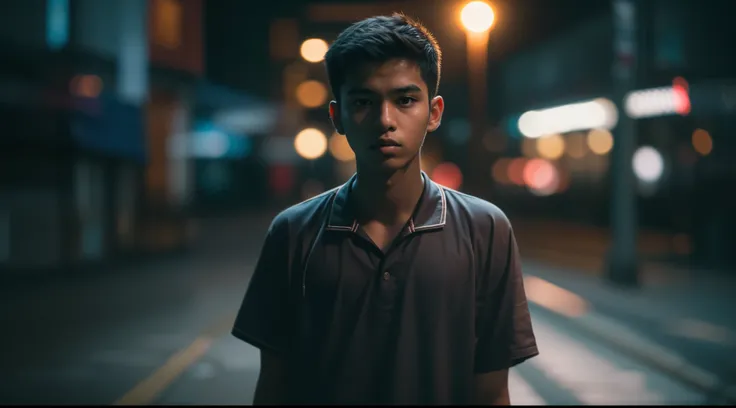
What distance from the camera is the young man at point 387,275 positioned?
2133 mm

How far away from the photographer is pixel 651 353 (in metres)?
8.62

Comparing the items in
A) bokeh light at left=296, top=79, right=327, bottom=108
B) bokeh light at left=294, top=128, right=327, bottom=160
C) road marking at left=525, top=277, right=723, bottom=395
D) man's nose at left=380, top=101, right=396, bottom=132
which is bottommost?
road marking at left=525, top=277, right=723, bottom=395

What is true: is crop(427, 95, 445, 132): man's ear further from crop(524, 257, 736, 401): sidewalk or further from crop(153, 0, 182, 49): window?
crop(153, 0, 182, 49): window

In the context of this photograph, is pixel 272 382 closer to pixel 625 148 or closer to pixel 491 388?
pixel 491 388

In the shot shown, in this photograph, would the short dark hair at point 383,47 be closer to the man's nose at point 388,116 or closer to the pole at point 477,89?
the man's nose at point 388,116

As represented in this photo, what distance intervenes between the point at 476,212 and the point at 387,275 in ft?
1.08

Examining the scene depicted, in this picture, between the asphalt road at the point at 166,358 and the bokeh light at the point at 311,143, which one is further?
the bokeh light at the point at 311,143

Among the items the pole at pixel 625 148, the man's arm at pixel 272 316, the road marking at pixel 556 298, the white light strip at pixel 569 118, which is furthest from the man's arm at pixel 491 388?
the white light strip at pixel 569 118

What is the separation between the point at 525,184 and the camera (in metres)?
→ 38.9

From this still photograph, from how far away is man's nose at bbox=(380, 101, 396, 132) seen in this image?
2.15 meters

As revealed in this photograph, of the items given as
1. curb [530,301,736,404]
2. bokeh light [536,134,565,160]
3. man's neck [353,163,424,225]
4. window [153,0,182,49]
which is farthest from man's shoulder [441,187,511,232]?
bokeh light [536,134,565,160]

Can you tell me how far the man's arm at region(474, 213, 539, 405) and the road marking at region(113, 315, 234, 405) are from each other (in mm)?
5142

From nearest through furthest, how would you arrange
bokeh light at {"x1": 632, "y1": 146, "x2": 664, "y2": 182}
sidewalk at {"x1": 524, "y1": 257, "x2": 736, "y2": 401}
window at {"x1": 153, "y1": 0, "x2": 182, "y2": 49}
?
sidewalk at {"x1": 524, "y1": 257, "x2": 736, "y2": 401}, window at {"x1": 153, "y1": 0, "x2": 182, "y2": 49}, bokeh light at {"x1": 632, "y1": 146, "x2": 664, "y2": 182}

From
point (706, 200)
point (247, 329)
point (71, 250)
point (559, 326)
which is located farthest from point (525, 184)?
point (247, 329)
